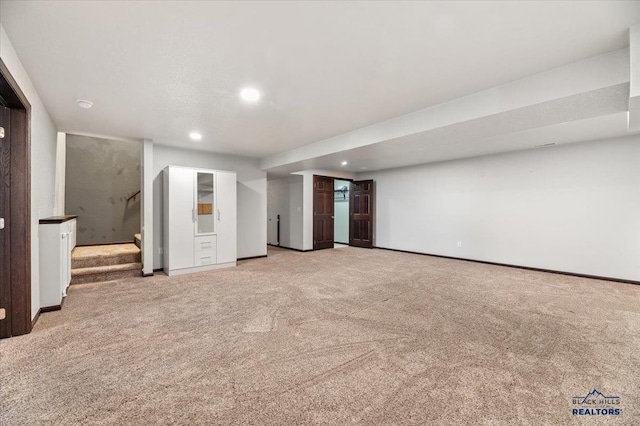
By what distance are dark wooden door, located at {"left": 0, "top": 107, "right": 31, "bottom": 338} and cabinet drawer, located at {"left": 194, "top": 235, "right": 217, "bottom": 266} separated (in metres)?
2.58

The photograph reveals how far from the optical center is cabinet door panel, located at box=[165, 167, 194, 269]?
4898 millimetres

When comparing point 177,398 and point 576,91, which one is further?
point 576,91

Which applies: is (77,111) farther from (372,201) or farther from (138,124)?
(372,201)

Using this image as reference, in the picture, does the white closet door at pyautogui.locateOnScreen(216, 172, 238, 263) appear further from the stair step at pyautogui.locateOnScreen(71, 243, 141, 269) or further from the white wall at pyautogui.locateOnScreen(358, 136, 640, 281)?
the white wall at pyautogui.locateOnScreen(358, 136, 640, 281)

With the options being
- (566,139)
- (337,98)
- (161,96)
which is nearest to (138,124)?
(161,96)

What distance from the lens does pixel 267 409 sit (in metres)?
1.63

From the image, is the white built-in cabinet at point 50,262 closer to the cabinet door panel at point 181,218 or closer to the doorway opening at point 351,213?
the cabinet door panel at point 181,218

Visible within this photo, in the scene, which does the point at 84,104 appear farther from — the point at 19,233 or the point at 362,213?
the point at 362,213

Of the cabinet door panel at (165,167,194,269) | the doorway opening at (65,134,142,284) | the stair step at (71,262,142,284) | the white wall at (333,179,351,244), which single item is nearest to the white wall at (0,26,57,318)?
the stair step at (71,262,142,284)

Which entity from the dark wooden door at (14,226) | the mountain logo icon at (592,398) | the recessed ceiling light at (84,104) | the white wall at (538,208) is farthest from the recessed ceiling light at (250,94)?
the white wall at (538,208)

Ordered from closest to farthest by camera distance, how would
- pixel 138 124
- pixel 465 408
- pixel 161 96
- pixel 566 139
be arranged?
pixel 465 408 → pixel 161 96 → pixel 138 124 → pixel 566 139

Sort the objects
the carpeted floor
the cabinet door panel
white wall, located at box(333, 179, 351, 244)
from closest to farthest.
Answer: the carpeted floor < the cabinet door panel < white wall, located at box(333, 179, 351, 244)

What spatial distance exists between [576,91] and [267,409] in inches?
134

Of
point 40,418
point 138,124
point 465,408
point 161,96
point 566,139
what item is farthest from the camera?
point 566,139
